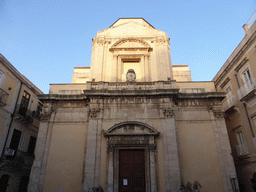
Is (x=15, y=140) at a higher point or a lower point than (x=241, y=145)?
higher

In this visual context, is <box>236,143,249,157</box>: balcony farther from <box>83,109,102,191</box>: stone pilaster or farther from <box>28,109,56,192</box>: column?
<box>28,109,56,192</box>: column

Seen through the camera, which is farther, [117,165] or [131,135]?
[131,135]

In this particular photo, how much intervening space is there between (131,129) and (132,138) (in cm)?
60

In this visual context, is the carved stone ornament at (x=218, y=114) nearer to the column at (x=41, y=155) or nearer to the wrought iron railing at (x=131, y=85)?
the wrought iron railing at (x=131, y=85)

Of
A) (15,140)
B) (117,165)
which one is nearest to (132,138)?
(117,165)

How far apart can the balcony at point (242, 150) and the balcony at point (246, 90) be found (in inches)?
147

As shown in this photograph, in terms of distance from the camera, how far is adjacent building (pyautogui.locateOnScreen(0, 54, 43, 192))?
1438 centimetres

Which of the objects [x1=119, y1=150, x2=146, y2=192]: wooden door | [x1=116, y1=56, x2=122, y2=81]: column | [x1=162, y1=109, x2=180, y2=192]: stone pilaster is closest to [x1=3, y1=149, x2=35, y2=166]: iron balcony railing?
[x1=119, y1=150, x2=146, y2=192]: wooden door

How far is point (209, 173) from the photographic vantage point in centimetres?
1191

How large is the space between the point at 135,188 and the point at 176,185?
96.4 inches

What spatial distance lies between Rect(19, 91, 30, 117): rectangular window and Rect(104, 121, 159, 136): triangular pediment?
28.6 ft

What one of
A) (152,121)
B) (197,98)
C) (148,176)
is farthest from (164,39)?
(148,176)

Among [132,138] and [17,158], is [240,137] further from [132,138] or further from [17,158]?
[17,158]

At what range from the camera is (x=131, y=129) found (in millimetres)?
12656
